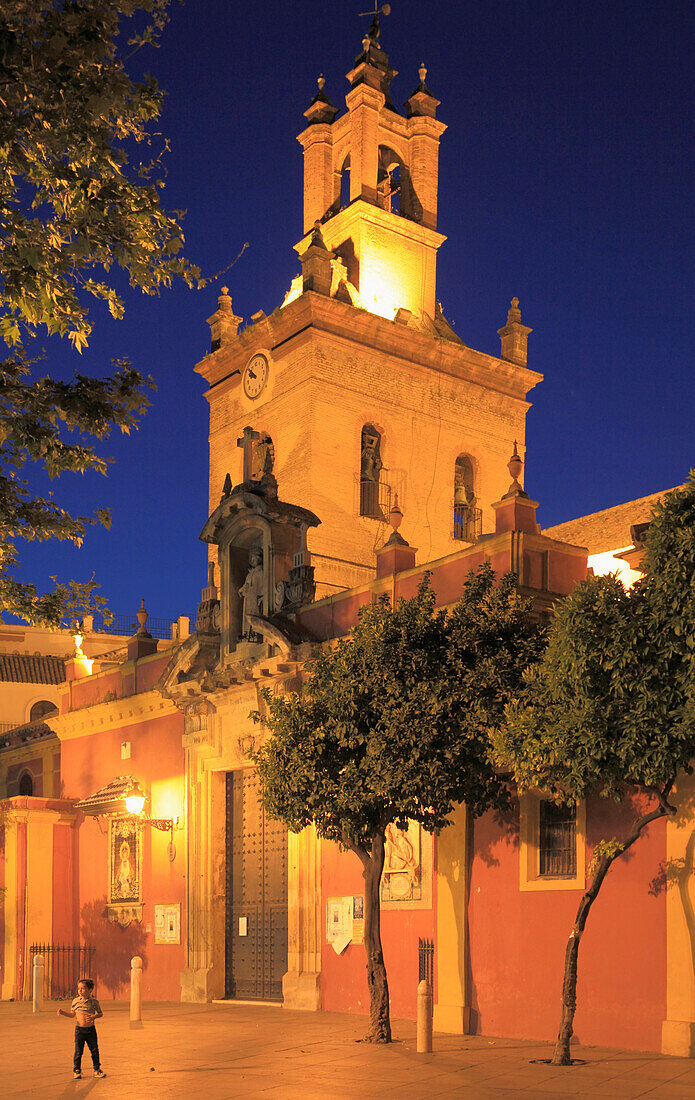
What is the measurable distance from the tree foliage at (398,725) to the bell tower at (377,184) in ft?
49.5

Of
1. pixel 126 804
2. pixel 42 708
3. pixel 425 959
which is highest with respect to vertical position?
pixel 42 708

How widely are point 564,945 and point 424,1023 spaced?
7.43 feet

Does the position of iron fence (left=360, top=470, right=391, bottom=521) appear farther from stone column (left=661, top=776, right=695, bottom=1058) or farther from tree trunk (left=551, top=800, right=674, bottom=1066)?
tree trunk (left=551, top=800, right=674, bottom=1066)

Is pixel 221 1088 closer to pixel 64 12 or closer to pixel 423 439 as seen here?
pixel 64 12

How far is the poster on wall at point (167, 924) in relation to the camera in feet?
67.6

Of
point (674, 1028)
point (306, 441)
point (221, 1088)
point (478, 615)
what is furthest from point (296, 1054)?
point (306, 441)

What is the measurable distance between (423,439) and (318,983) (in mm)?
13002

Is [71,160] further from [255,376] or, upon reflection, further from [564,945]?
[255,376]

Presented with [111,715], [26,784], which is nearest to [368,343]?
[111,715]

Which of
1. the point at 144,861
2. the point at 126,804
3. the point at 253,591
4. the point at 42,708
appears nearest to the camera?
the point at 253,591

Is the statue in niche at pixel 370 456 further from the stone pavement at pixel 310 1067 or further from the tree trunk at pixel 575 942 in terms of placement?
the tree trunk at pixel 575 942

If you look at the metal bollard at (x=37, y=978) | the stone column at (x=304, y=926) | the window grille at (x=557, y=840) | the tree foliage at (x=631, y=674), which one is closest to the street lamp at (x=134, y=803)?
the metal bollard at (x=37, y=978)

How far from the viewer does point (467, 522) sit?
2747 cm

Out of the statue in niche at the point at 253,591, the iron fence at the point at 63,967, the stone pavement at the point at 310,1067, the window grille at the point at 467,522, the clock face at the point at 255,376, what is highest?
the clock face at the point at 255,376
